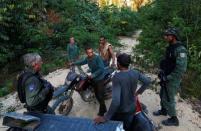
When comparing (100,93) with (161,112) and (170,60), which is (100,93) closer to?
(161,112)

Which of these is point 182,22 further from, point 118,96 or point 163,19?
point 118,96

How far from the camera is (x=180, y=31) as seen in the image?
12453mm

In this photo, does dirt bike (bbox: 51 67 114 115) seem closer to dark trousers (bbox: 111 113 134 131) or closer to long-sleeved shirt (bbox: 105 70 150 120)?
dark trousers (bbox: 111 113 134 131)

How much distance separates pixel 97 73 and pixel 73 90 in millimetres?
691

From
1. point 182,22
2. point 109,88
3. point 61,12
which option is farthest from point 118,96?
point 61,12

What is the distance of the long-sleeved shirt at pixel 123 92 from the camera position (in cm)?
557

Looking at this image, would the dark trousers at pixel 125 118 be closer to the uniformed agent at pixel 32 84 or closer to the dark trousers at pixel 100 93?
the uniformed agent at pixel 32 84

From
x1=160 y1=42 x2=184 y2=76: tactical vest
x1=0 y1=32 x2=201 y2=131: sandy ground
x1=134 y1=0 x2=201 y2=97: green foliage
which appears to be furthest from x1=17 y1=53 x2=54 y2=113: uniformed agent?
x1=134 y1=0 x2=201 y2=97: green foliage

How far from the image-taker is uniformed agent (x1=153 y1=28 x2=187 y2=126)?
7.54 metres

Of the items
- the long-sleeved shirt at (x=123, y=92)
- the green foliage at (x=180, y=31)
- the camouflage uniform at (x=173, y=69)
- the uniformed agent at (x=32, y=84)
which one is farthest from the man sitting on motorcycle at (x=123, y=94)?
the green foliage at (x=180, y=31)

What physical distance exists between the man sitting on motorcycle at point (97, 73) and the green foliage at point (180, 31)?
3.07m

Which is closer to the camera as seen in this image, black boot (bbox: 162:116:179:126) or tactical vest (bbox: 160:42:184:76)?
tactical vest (bbox: 160:42:184:76)

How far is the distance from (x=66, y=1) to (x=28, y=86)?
1416cm

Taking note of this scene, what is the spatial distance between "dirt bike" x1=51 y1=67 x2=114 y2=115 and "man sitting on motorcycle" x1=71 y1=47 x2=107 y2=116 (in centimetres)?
18
